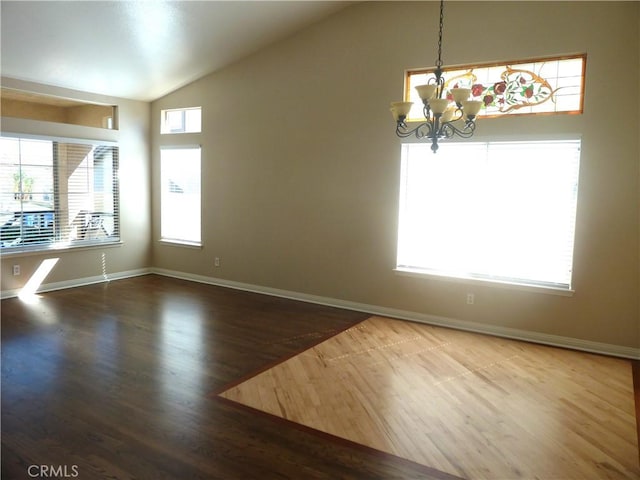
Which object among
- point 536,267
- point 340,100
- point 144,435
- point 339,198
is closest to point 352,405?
point 144,435

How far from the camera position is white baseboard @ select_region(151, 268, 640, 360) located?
434 cm

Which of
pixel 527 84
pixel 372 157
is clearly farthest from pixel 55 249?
pixel 527 84

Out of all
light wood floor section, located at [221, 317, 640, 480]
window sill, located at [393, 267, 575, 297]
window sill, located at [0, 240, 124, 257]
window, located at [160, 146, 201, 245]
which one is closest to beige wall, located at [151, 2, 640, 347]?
window sill, located at [393, 267, 575, 297]

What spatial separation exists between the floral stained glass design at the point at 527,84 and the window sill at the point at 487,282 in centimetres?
170

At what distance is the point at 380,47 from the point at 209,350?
377 centimetres

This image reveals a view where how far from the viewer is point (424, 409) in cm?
315

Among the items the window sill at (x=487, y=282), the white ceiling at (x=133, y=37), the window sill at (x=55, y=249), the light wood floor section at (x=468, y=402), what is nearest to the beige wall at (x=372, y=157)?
the window sill at (x=487, y=282)

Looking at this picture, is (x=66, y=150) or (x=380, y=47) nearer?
(x=380, y=47)

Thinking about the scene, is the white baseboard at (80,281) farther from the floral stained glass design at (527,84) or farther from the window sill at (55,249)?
the floral stained glass design at (527,84)

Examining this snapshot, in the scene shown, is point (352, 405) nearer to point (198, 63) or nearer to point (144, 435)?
point (144, 435)

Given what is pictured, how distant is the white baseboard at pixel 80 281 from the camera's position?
19.2 feet

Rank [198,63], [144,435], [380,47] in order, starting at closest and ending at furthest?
[144,435] → [380,47] → [198,63]

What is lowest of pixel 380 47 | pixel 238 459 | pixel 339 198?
pixel 238 459

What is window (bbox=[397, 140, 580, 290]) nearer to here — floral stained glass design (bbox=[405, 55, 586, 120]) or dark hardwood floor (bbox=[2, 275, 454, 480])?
floral stained glass design (bbox=[405, 55, 586, 120])
